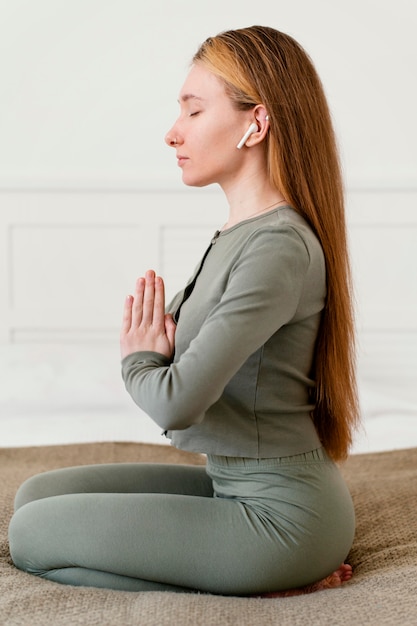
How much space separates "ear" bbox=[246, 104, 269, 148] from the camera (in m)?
1.22

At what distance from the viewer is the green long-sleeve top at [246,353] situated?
41.9 inches

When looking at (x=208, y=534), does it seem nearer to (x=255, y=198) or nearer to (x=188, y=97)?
(x=255, y=198)

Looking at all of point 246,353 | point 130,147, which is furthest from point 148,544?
point 130,147

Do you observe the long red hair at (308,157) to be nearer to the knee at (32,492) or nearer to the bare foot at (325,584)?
the bare foot at (325,584)

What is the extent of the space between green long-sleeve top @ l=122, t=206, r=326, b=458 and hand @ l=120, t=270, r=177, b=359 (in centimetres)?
2

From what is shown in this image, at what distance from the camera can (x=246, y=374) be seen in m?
1.18

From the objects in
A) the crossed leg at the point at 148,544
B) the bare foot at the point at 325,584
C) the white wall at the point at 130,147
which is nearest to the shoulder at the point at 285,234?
the crossed leg at the point at 148,544

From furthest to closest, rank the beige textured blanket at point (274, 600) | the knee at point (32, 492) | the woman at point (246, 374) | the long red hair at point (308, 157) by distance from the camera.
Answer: the knee at point (32, 492)
the long red hair at point (308, 157)
the woman at point (246, 374)
the beige textured blanket at point (274, 600)

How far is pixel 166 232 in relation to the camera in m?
2.84

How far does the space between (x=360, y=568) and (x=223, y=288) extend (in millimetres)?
498

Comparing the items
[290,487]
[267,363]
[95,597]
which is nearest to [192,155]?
[267,363]

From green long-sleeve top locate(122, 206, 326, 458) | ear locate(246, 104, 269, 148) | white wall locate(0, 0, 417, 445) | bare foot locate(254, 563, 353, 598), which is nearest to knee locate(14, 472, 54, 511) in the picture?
green long-sleeve top locate(122, 206, 326, 458)

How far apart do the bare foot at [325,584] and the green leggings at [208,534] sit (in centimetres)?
1

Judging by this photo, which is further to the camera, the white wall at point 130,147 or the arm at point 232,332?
the white wall at point 130,147
